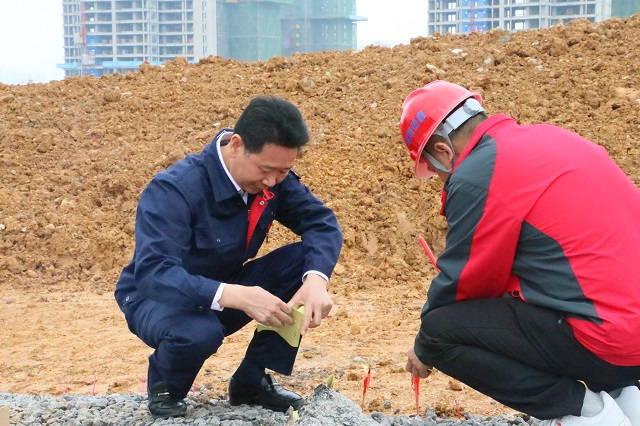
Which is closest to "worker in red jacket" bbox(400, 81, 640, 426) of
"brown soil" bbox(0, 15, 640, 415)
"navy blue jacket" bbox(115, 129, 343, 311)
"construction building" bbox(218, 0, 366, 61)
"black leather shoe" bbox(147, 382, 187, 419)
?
"navy blue jacket" bbox(115, 129, 343, 311)

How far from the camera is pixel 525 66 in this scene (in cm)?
1116

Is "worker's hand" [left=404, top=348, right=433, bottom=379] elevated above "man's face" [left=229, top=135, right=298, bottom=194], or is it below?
below

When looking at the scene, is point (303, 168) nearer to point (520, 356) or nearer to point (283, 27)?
point (520, 356)

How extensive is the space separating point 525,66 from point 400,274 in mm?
3914

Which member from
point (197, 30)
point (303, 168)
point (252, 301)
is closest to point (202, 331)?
point (252, 301)

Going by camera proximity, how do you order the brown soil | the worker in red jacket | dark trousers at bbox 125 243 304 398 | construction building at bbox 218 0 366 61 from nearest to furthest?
the worker in red jacket
dark trousers at bbox 125 243 304 398
the brown soil
construction building at bbox 218 0 366 61

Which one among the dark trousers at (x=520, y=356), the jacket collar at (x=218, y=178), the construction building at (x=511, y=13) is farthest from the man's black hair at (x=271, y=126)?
the construction building at (x=511, y=13)

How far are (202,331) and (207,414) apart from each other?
22.8 inches

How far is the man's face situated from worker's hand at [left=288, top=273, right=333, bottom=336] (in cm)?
50

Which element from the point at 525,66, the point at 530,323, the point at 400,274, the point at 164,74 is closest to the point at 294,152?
the point at 530,323

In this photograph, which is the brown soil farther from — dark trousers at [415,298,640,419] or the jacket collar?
the jacket collar

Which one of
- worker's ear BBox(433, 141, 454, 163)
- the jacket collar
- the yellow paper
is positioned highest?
worker's ear BBox(433, 141, 454, 163)

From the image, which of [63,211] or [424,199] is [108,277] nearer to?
[63,211]

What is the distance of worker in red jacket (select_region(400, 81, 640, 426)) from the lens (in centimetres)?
324
